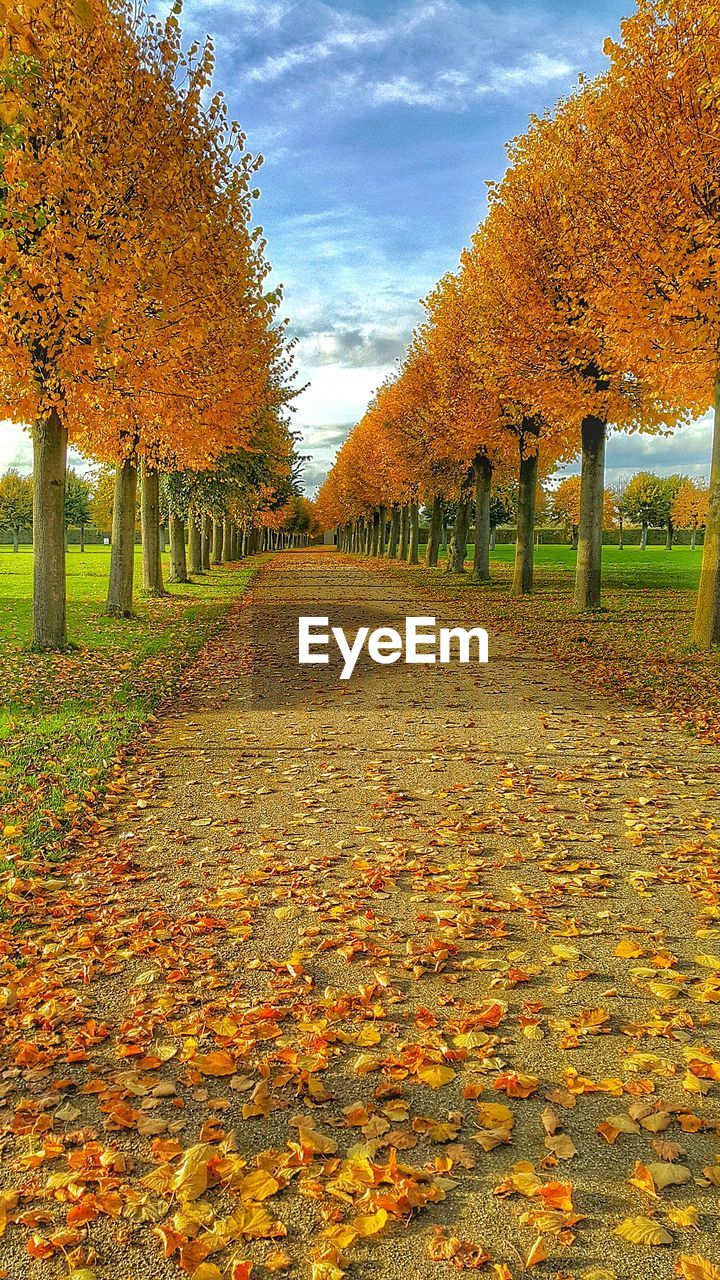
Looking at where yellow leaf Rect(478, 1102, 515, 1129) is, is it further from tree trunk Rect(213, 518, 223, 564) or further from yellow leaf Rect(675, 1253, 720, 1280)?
tree trunk Rect(213, 518, 223, 564)

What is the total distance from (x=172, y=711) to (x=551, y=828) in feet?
17.4

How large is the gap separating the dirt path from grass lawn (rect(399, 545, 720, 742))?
3481 millimetres

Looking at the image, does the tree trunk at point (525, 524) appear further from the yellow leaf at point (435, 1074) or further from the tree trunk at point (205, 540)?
the yellow leaf at point (435, 1074)

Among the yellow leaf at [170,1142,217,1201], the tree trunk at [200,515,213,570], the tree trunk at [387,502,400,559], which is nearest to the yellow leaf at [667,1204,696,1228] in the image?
the yellow leaf at [170,1142,217,1201]

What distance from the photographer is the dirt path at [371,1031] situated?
262 cm

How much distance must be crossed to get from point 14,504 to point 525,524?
79.8 metres

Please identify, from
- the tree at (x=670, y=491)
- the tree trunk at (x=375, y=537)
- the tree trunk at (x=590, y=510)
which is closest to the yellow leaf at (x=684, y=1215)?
the tree trunk at (x=590, y=510)

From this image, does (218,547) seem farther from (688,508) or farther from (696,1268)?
(688,508)

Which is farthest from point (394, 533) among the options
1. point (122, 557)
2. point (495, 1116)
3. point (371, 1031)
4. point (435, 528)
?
point (495, 1116)

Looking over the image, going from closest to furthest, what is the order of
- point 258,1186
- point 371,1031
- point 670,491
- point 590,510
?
point 258,1186 → point 371,1031 → point 590,510 → point 670,491

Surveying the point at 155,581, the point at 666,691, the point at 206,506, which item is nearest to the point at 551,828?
the point at 666,691

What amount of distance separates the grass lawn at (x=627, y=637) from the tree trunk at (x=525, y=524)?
47cm

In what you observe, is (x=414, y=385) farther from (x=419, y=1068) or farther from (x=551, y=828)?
(x=419, y=1068)

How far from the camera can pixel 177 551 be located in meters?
27.3
